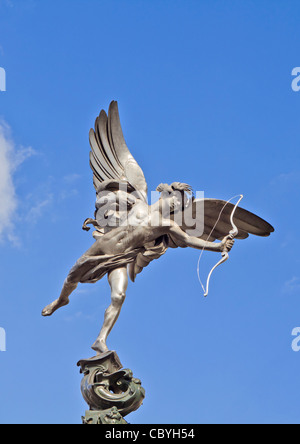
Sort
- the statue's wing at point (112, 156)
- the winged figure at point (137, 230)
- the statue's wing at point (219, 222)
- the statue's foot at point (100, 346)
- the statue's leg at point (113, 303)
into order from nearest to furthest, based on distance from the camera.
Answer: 1. the statue's foot at point (100, 346)
2. the statue's leg at point (113, 303)
3. the winged figure at point (137, 230)
4. the statue's wing at point (219, 222)
5. the statue's wing at point (112, 156)

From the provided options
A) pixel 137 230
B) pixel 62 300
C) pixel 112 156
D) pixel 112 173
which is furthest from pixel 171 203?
pixel 62 300

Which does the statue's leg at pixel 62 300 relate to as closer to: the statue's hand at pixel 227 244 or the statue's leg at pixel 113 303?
the statue's leg at pixel 113 303

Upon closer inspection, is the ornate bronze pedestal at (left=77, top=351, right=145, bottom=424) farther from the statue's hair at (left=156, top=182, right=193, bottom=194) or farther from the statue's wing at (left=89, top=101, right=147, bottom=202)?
the statue's wing at (left=89, top=101, right=147, bottom=202)

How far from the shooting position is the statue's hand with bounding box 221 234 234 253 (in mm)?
14250

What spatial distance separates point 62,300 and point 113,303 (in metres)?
1.21

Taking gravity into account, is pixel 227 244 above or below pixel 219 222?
below

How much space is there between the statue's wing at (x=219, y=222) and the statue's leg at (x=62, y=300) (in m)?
1.87

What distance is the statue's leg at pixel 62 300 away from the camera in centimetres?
1491

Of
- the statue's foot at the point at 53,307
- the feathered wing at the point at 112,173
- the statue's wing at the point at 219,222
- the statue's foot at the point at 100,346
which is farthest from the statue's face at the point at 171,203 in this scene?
the statue's foot at the point at 100,346

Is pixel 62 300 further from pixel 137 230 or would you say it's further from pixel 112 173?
pixel 112 173

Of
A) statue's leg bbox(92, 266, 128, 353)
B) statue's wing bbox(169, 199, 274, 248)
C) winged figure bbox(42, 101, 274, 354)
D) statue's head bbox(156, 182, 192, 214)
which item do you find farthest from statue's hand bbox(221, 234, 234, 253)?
statue's leg bbox(92, 266, 128, 353)

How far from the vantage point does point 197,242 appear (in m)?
14.6
